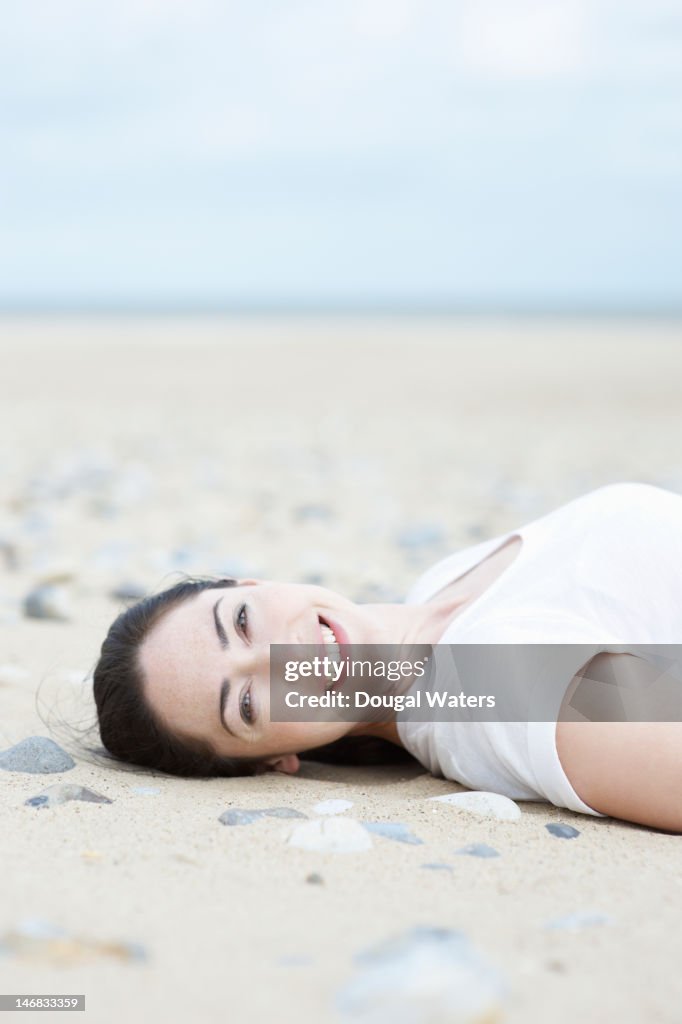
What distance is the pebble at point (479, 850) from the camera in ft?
6.79

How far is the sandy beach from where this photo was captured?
1542mm

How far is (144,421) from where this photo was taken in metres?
10.7

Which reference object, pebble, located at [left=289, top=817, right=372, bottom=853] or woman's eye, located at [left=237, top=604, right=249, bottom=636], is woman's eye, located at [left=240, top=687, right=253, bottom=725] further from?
pebble, located at [left=289, top=817, right=372, bottom=853]

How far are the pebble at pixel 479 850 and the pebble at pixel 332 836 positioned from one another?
0.61 feet

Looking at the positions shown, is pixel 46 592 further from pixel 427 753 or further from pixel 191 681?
pixel 427 753

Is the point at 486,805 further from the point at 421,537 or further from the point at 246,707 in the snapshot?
the point at 421,537

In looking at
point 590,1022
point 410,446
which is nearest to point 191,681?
point 590,1022

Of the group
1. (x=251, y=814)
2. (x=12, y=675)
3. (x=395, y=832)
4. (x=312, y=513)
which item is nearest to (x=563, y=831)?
(x=395, y=832)

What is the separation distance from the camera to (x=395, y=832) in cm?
215

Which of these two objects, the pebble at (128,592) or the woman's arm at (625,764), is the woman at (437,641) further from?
the pebble at (128,592)

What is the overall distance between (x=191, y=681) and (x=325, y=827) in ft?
2.08

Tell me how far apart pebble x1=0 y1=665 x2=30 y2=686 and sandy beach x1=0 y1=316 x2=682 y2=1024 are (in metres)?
0.01

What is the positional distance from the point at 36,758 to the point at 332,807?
72 cm

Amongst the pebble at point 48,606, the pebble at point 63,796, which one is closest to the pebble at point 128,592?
the pebble at point 48,606
